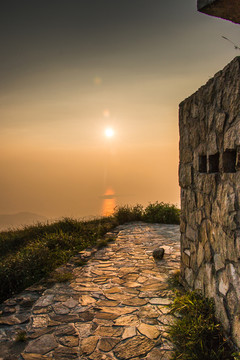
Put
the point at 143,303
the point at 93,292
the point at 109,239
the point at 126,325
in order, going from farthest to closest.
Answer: the point at 109,239, the point at 93,292, the point at 143,303, the point at 126,325

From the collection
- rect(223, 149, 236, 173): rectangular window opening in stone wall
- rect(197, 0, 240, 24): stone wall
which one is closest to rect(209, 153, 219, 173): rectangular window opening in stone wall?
rect(223, 149, 236, 173): rectangular window opening in stone wall

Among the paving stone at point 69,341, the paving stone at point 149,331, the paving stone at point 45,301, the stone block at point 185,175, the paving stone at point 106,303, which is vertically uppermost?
the stone block at point 185,175

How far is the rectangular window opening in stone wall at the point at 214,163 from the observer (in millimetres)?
3348

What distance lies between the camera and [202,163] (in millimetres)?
3795

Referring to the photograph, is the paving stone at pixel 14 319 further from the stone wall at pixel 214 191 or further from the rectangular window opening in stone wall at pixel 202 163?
the rectangular window opening in stone wall at pixel 202 163

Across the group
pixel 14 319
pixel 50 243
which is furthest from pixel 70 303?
pixel 50 243

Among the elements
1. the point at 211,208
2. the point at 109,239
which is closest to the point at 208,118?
the point at 211,208

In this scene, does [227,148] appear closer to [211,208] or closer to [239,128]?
[239,128]

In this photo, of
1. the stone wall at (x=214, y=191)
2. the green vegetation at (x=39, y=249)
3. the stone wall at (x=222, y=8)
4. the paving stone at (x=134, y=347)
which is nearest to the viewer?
the stone wall at (x=222, y=8)

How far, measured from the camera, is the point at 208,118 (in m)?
3.49

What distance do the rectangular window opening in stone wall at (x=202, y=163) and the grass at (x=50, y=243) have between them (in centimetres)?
395

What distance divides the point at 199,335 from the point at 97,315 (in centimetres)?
154

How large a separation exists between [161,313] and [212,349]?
46.9 inches

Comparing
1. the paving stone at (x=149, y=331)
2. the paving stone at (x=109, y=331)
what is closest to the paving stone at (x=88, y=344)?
the paving stone at (x=109, y=331)
